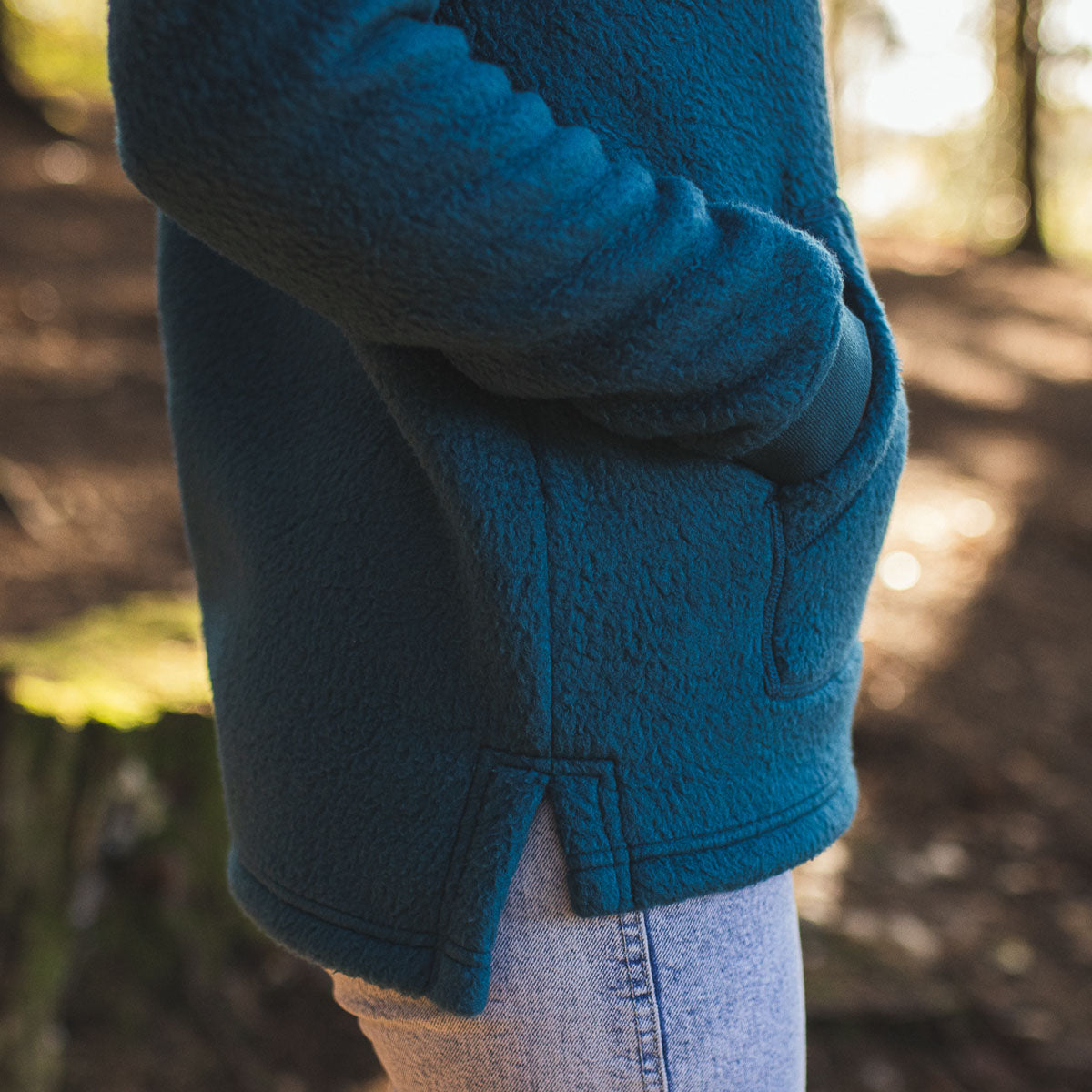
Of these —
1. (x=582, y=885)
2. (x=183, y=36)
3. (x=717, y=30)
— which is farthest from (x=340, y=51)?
(x=582, y=885)

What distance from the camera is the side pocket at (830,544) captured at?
85cm

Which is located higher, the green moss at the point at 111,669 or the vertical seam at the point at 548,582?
the vertical seam at the point at 548,582

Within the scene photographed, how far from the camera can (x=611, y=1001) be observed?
0.85m

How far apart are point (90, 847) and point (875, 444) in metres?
1.92

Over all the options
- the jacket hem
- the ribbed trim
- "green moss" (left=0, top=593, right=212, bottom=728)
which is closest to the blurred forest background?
"green moss" (left=0, top=593, right=212, bottom=728)

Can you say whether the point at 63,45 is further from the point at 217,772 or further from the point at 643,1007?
the point at 643,1007

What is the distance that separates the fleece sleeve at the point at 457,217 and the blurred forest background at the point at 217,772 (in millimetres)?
459

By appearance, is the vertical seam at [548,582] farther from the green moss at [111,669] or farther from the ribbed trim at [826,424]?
the green moss at [111,669]

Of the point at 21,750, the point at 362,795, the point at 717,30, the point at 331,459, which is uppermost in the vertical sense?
the point at 717,30

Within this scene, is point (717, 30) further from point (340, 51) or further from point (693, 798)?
point (693, 798)

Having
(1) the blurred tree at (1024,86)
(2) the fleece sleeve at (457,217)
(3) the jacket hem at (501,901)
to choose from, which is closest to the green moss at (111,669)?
(3) the jacket hem at (501,901)

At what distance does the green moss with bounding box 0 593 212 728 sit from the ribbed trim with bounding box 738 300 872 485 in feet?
5.08

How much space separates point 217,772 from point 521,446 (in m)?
1.80

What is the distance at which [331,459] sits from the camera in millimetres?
893
